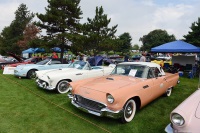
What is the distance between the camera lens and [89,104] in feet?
14.0

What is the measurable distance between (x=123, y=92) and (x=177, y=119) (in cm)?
147

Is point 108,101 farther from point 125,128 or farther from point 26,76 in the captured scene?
point 26,76

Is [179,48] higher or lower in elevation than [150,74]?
higher

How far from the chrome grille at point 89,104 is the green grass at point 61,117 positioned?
1.20ft

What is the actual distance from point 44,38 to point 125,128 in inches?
637

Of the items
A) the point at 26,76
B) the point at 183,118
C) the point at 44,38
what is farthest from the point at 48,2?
the point at 183,118

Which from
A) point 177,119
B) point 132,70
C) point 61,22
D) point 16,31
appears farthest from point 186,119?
point 16,31

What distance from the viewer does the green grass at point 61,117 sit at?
391 centimetres

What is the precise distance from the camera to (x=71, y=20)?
59.7 feet

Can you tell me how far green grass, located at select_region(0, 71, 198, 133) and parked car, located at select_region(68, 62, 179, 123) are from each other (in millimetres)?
326

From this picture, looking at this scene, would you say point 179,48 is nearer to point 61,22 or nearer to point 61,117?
point 61,117

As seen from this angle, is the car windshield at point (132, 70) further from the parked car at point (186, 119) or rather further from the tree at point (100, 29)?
the tree at point (100, 29)

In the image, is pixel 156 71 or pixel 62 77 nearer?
pixel 156 71

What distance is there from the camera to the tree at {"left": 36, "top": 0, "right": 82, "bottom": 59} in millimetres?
17172
